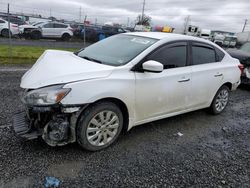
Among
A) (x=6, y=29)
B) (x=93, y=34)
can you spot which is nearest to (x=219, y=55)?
(x=93, y=34)

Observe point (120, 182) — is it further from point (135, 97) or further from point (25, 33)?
point (25, 33)

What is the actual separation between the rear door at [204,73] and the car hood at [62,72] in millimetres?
1769

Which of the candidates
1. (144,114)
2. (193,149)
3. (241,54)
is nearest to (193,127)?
(193,149)

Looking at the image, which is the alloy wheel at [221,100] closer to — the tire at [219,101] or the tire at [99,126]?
the tire at [219,101]

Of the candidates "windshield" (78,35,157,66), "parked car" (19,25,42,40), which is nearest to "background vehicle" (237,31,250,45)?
"parked car" (19,25,42,40)

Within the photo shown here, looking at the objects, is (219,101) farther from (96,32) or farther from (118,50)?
(96,32)

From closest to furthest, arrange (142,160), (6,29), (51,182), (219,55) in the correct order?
1. (51,182)
2. (142,160)
3. (219,55)
4. (6,29)

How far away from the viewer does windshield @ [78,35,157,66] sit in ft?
12.1

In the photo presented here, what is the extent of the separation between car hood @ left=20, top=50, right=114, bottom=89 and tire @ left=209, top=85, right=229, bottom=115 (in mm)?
2717

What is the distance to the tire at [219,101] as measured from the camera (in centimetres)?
508

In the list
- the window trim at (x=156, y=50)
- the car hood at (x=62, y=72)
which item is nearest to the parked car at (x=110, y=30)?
the window trim at (x=156, y=50)

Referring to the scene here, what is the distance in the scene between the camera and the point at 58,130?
3.05m

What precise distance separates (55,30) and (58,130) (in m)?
19.7

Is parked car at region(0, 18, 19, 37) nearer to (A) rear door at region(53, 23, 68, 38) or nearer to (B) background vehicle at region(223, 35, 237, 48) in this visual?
(A) rear door at region(53, 23, 68, 38)
